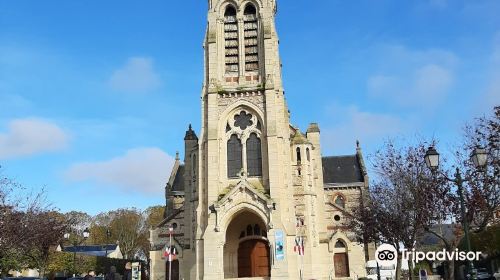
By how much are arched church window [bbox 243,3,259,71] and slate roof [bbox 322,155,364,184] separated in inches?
732

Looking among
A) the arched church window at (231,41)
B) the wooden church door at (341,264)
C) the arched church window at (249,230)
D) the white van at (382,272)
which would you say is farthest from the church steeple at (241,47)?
the white van at (382,272)

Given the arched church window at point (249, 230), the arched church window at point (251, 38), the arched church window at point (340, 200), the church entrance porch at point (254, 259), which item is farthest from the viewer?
the arched church window at point (340, 200)

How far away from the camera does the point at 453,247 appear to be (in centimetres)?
2030

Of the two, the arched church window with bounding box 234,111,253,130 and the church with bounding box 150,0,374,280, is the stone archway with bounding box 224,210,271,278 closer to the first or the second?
the church with bounding box 150,0,374,280

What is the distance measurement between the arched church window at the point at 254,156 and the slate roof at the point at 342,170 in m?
17.7

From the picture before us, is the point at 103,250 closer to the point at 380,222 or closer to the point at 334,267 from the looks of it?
the point at 334,267

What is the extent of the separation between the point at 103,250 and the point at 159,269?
30337 mm

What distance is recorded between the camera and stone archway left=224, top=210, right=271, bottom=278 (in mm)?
35000

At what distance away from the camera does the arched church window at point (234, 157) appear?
35000 mm

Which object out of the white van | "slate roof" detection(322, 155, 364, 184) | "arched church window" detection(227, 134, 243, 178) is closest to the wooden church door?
the white van

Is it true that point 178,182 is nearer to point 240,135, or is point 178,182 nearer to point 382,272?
point 240,135

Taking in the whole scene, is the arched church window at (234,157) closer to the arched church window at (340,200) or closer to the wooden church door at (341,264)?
the wooden church door at (341,264)

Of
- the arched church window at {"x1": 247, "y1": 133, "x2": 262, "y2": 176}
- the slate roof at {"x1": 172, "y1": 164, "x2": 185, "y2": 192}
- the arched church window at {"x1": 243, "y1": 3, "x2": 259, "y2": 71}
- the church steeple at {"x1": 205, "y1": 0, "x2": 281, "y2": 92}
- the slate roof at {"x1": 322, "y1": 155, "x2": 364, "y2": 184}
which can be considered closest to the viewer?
the arched church window at {"x1": 247, "y1": 133, "x2": 262, "y2": 176}

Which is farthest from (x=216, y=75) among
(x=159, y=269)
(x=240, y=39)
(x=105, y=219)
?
(x=105, y=219)
